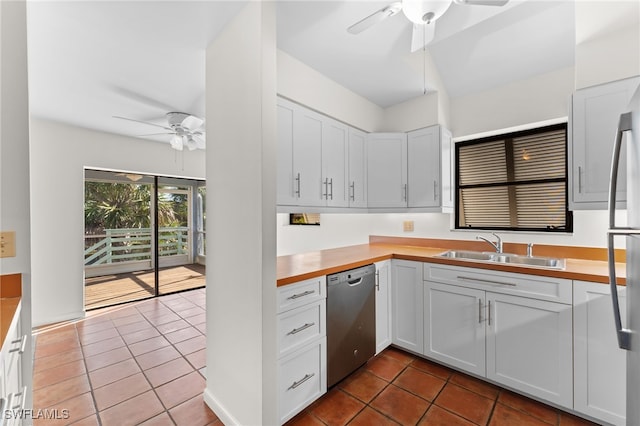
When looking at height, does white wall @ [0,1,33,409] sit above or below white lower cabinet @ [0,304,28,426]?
above

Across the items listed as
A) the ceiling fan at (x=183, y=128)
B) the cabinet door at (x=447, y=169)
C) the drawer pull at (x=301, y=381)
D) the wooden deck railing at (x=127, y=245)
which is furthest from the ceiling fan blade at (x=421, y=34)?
the wooden deck railing at (x=127, y=245)

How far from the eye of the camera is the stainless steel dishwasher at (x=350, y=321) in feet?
6.61

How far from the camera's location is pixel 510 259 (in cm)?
256

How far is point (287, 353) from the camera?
1.70 metres

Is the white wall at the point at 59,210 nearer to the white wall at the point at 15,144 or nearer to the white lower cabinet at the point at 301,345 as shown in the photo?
the white wall at the point at 15,144

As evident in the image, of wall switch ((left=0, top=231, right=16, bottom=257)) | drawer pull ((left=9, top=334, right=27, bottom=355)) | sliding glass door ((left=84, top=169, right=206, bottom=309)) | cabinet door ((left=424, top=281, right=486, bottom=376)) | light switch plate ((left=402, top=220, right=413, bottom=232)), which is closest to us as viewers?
drawer pull ((left=9, top=334, right=27, bottom=355))

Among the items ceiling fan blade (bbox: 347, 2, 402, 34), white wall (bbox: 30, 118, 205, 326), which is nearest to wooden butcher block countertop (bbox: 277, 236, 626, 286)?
ceiling fan blade (bbox: 347, 2, 402, 34)

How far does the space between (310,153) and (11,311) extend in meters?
2.02

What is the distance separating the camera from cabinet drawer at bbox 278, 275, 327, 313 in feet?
5.54

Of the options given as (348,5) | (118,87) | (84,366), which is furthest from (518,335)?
(118,87)

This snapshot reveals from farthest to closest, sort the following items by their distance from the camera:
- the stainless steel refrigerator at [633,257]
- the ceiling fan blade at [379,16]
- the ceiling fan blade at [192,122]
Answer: the ceiling fan blade at [192,122] < the ceiling fan blade at [379,16] < the stainless steel refrigerator at [633,257]

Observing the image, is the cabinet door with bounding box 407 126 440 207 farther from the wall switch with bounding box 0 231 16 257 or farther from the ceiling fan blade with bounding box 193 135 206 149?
the wall switch with bounding box 0 231 16 257

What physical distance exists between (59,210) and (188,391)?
3.04m

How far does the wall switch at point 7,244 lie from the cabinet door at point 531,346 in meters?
2.98
